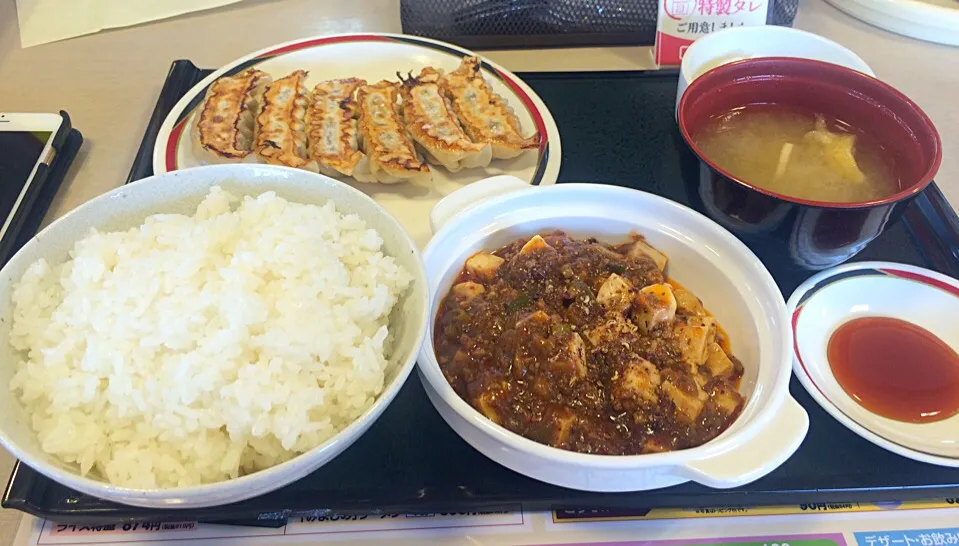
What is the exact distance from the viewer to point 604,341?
1373 mm

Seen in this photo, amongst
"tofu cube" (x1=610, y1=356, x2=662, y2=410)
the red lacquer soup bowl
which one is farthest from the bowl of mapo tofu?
the red lacquer soup bowl

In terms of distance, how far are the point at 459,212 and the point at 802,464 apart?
0.95 metres

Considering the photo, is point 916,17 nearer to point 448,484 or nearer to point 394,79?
point 394,79

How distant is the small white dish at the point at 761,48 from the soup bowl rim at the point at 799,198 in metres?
0.25

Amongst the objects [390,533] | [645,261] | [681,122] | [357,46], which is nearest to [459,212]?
[645,261]

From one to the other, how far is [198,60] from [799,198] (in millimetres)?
2318

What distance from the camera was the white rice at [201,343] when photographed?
116 cm

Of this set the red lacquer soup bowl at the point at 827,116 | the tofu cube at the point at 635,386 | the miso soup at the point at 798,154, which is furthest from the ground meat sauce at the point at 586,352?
Answer: the miso soup at the point at 798,154

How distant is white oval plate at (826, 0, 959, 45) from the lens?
2.62m

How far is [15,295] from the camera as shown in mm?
1286

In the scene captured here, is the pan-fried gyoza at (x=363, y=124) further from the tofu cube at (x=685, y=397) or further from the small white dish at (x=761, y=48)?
the tofu cube at (x=685, y=397)

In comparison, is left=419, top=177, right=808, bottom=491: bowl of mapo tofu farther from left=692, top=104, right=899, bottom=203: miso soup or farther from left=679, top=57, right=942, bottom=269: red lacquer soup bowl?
left=692, top=104, right=899, bottom=203: miso soup

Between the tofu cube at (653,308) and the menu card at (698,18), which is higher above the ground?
the menu card at (698,18)

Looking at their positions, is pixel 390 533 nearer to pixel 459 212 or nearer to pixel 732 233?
pixel 459 212
